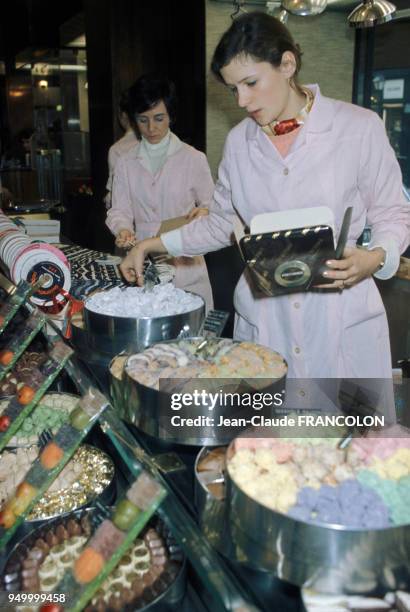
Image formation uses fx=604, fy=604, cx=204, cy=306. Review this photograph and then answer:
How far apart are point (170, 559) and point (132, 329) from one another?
0.77m

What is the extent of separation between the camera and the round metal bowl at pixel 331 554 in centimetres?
90

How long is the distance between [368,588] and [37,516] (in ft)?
2.64

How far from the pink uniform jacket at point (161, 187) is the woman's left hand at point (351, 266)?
2.10 m

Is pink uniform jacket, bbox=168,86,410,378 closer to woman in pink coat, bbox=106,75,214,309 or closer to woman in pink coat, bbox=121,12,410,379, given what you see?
woman in pink coat, bbox=121,12,410,379

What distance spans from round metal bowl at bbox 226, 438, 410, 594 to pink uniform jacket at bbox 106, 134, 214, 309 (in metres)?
2.89

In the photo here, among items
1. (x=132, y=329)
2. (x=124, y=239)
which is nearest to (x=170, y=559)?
(x=132, y=329)

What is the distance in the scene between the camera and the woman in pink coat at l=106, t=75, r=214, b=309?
12.2 ft

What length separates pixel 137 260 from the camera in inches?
88.7

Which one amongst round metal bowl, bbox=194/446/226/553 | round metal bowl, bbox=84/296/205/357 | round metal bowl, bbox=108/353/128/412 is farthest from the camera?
round metal bowl, bbox=84/296/205/357

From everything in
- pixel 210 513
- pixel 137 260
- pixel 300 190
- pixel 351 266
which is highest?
pixel 300 190

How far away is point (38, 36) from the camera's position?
11.2 metres

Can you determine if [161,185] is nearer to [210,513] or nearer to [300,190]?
[300,190]

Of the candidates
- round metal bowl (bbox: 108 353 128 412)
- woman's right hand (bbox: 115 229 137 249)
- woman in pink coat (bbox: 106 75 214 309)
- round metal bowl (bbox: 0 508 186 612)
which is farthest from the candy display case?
woman in pink coat (bbox: 106 75 214 309)

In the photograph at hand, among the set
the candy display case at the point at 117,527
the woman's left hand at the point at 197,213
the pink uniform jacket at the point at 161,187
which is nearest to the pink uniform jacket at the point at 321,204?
the woman's left hand at the point at 197,213
